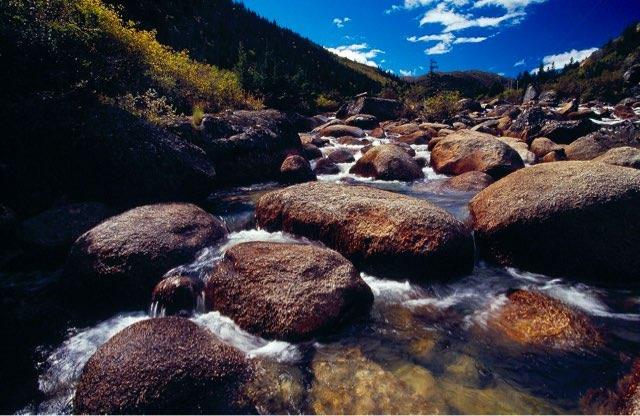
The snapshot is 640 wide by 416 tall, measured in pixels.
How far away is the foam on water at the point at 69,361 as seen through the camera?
348 cm

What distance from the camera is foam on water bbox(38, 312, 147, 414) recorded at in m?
3.48

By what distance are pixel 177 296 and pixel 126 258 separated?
3.20ft

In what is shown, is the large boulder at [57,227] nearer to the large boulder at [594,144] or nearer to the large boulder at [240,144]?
the large boulder at [240,144]

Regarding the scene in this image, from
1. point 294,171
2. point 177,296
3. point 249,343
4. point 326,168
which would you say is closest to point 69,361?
point 177,296

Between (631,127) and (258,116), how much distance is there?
17.1 metres

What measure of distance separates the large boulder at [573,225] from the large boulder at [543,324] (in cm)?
98

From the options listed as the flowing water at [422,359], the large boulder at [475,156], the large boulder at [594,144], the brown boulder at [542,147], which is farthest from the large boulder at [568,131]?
the flowing water at [422,359]

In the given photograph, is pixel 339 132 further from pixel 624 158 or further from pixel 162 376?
pixel 162 376

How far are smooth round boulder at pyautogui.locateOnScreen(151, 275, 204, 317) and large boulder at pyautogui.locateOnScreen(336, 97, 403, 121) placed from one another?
24.2m

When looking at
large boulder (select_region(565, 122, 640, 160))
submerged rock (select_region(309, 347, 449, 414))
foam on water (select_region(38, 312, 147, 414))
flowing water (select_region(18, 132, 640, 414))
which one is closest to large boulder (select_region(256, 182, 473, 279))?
flowing water (select_region(18, 132, 640, 414))

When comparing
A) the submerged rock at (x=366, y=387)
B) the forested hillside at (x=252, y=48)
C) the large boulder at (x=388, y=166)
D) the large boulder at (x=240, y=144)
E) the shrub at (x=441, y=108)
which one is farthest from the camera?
the shrub at (x=441, y=108)

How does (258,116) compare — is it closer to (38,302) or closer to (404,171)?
(404,171)

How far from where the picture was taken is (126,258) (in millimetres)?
5031

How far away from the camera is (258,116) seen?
1250 cm
